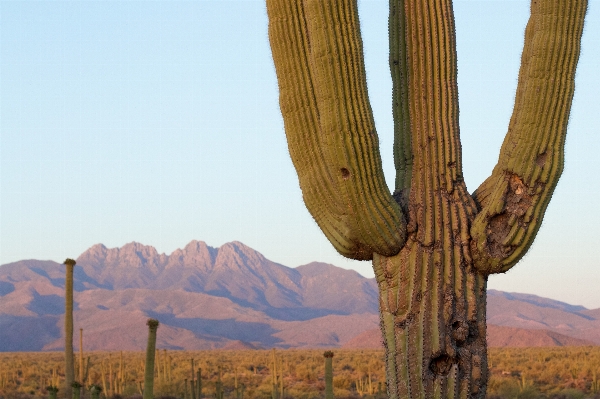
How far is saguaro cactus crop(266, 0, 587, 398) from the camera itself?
21.3ft

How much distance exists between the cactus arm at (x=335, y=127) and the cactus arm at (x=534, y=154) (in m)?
0.77

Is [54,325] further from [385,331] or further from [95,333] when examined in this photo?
[385,331]

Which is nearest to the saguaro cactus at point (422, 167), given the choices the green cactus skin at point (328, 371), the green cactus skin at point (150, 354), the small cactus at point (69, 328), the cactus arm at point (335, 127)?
the cactus arm at point (335, 127)

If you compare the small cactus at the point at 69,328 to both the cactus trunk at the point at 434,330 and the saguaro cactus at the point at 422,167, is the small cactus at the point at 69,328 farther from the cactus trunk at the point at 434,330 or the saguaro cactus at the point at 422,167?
the cactus trunk at the point at 434,330

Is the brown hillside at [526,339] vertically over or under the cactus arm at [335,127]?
under

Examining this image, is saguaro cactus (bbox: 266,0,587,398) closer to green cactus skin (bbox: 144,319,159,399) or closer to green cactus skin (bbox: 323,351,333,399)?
green cactus skin (bbox: 144,319,159,399)

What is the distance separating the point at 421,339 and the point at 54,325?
403 ft

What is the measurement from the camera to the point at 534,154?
664cm

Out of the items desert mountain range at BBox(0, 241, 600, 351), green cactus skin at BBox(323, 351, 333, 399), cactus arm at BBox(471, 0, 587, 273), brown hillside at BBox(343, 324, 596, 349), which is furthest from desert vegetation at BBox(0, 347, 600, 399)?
desert mountain range at BBox(0, 241, 600, 351)

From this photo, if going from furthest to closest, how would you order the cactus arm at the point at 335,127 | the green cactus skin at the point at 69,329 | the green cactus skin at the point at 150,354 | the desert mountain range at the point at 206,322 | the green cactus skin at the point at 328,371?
the desert mountain range at the point at 206,322 → the green cactus skin at the point at 328,371 → the green cactus skin at the point at 69,329 → the green cactus skin at the point at 150,354 → the cactus arm at the point at 335,127

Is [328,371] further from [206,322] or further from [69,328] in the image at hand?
[206,322]

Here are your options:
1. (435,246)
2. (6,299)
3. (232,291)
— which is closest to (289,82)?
(435,246)

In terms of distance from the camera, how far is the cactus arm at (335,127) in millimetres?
6434

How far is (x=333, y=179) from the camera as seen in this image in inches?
259
